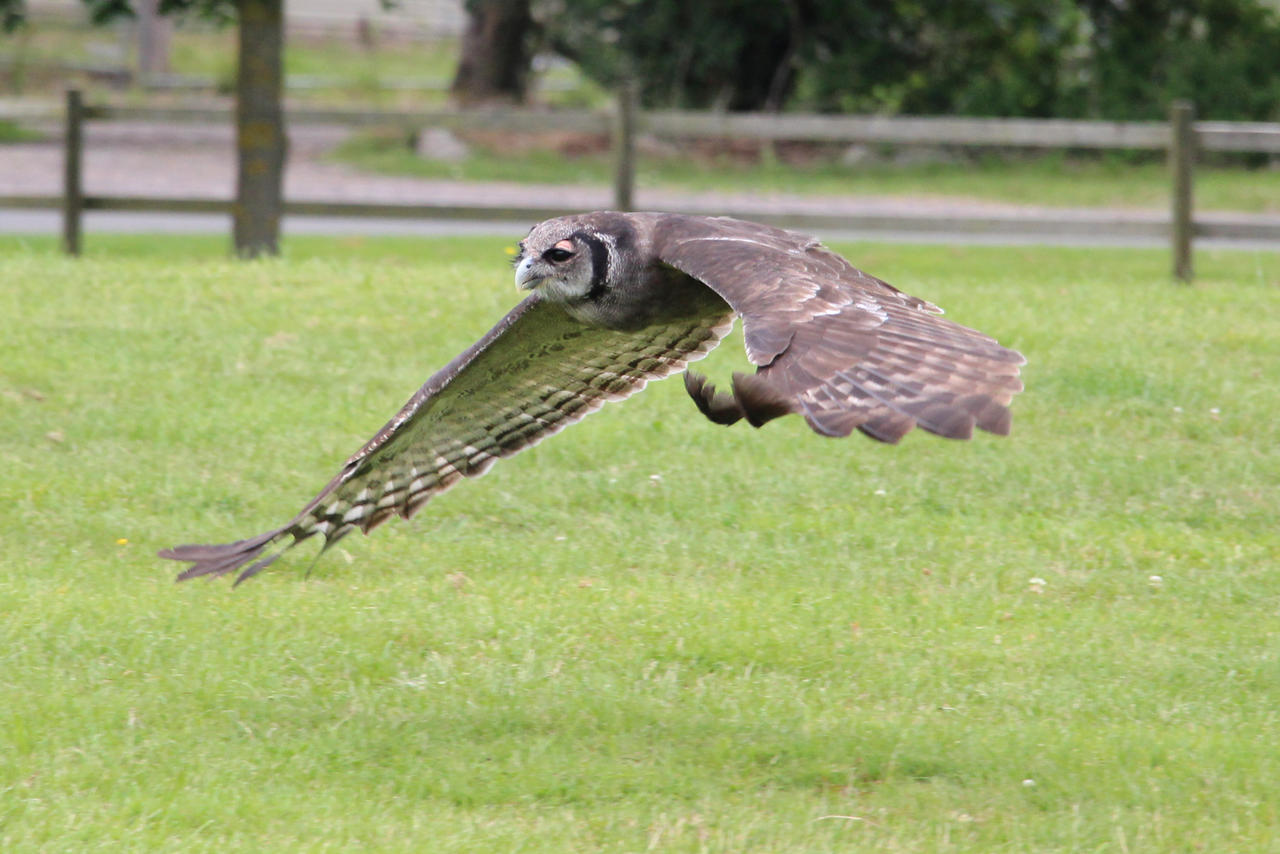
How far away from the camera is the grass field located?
507cm

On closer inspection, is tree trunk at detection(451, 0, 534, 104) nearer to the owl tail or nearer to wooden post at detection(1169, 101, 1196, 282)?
wooden post at detection(1169, 101, 1196, 282)

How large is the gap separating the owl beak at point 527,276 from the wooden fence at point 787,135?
22.2 ft

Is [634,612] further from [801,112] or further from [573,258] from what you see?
[801,112]

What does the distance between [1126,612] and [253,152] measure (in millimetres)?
8577

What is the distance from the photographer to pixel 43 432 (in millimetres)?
8609

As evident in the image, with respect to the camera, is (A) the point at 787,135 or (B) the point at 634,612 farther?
(A) the point at 787,135

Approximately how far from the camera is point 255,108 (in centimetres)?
1278

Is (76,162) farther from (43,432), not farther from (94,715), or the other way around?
(94,715)

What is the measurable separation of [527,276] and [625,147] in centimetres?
779


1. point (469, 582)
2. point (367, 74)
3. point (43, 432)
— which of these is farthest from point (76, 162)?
point (367, 74)

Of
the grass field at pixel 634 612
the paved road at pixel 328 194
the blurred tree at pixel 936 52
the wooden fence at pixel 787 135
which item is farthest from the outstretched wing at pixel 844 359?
the blurred tree at pixel 936 52

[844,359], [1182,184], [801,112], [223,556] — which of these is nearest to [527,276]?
[223,556]

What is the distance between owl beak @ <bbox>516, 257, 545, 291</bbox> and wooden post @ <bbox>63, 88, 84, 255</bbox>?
8.61 meters

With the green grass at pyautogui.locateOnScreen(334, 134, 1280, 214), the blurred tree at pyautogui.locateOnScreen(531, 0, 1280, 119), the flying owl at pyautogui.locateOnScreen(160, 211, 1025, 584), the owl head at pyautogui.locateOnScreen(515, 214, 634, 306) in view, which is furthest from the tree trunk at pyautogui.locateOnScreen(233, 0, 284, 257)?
the blurred tree at pyautogui.locateOnScreen(531, 0, 1280, 119)
